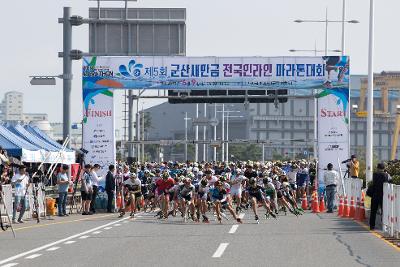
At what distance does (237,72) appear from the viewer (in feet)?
137

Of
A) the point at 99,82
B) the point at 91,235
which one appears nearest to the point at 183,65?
the point at 99,82

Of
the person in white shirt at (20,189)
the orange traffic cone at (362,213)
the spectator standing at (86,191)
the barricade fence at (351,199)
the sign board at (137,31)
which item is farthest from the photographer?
the sign board at (137,31)

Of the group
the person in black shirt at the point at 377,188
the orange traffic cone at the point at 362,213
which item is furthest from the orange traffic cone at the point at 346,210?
the person in black shirt at the point at 377,188

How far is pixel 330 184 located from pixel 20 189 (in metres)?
11.9

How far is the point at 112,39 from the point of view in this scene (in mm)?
45781

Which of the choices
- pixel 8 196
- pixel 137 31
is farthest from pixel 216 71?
pixel 8 196

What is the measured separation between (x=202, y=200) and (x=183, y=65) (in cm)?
895

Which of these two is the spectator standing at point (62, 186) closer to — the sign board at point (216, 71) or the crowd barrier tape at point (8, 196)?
the crowd barrier tape at point (8, 196)

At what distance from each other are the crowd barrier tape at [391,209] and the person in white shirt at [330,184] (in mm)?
11625

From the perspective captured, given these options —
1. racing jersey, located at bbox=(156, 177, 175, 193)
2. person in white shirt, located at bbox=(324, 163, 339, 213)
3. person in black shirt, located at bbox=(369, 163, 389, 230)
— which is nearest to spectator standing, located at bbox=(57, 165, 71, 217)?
racing jersey, located at bbox=(156, 177, 175, 193)

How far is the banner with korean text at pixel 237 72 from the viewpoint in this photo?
4134 centimetres

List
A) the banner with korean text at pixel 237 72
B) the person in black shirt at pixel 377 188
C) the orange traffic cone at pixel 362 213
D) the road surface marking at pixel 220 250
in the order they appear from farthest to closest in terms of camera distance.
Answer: the banner with korean text at pixel 237 72 → the orange traffic cone at pixel 362 213 → the person in black shirt at pixel 377 188 → the road surface marking at pixel 220 250

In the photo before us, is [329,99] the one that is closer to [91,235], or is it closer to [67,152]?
[67,152]

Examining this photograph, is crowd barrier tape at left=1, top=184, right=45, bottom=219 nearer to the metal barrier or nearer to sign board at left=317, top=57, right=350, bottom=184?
the metal barrier
